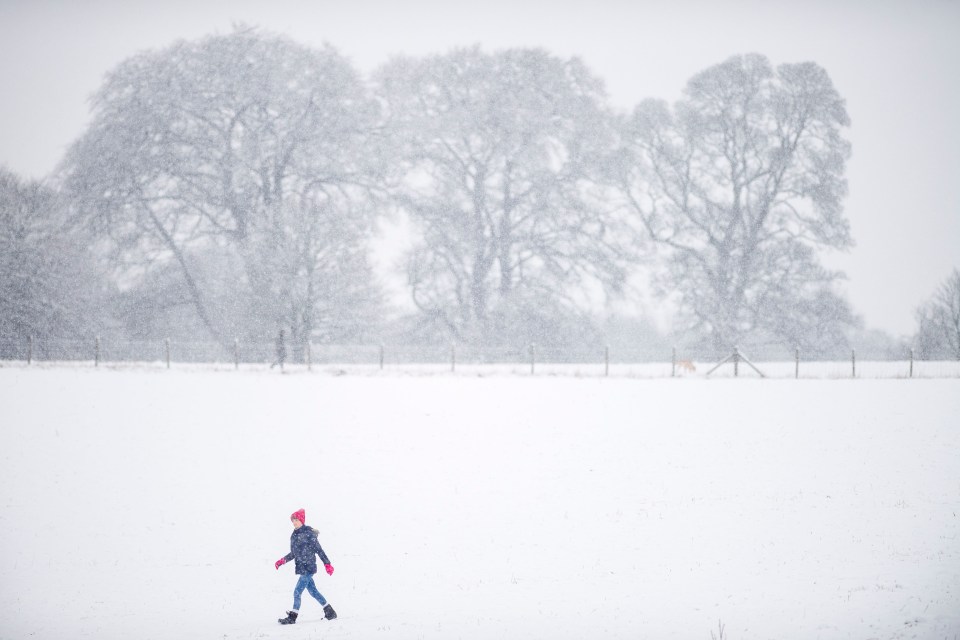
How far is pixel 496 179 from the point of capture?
3588cm

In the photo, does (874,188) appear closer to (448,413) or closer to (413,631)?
(448,413)

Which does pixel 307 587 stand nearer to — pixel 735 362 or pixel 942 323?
pixel 735 362

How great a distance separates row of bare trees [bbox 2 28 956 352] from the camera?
107 feet

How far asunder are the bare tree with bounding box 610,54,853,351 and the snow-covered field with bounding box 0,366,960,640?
30.1 ft

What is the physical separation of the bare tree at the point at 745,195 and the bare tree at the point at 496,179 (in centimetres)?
226

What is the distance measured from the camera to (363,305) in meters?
33.4

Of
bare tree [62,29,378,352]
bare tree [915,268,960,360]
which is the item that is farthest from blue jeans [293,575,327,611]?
bare tree [915,268,960,360]

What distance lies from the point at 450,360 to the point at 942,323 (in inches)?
833

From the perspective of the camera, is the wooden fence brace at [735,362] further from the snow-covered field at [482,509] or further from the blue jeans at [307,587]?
the blue jeans at [307,587]

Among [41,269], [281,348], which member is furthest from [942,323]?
[41,269]

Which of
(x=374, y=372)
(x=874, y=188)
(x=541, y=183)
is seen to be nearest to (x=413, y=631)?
(x=374, y=372)

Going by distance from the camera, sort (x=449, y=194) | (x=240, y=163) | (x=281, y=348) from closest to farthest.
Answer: (x=281, y=348)
(x=240, y=163)
(x=449, y=194)

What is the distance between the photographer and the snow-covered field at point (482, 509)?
10656 mm

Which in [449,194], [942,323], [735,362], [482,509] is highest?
[449,194]
